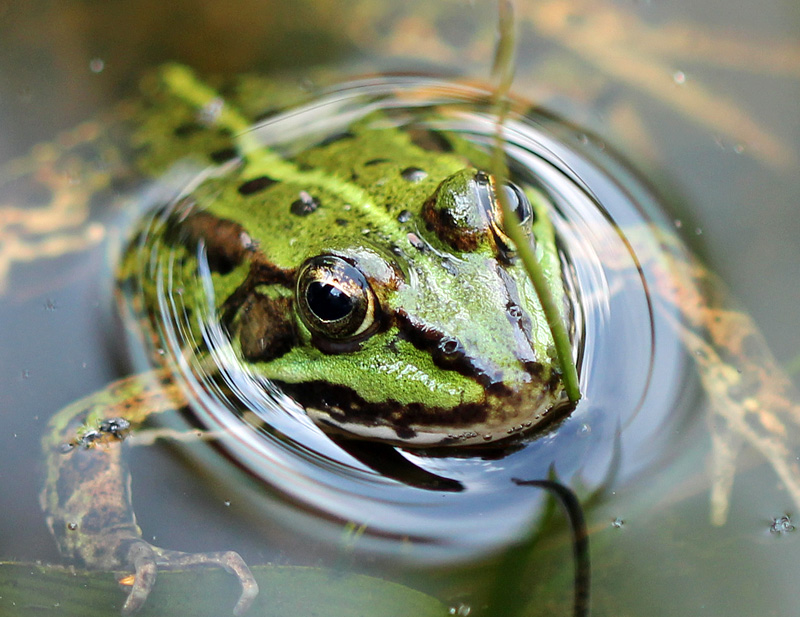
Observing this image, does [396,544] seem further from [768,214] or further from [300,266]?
[768,214]

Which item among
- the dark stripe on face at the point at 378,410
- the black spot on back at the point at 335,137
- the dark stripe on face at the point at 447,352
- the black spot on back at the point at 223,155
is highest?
the black spot on back at the point at 335,137

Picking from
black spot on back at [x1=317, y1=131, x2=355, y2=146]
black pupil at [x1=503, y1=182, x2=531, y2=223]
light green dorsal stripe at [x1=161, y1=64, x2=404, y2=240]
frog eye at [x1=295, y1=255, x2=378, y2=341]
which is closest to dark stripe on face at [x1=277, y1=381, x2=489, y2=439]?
frog eye at [x1=295, y1=255, x2=378, y2=341]

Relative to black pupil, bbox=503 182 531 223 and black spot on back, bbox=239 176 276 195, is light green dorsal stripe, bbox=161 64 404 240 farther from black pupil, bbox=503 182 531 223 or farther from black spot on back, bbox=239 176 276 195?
→ black pupil, bbox=503 182 531 223

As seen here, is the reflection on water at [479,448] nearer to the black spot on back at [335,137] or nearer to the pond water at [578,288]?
the pond water at [578,288]

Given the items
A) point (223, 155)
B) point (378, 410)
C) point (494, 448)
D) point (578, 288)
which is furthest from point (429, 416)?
point (223, 155)

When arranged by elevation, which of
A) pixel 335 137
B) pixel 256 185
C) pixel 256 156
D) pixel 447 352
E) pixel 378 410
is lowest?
pixel 378 410

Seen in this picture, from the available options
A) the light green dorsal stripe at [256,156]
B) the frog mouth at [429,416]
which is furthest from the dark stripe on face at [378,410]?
the light green dorsal stripe at [256,156]

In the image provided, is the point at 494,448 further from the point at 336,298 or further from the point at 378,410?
the point at 336,298
